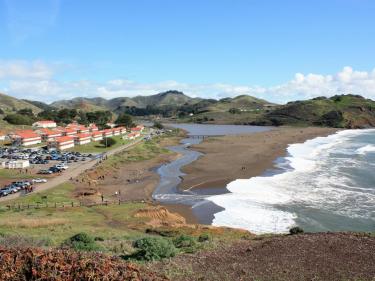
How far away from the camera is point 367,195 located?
52906 millimetres

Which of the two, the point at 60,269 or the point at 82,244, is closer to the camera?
the point at 60,269

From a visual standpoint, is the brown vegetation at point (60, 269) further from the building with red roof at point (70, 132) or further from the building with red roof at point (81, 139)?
the building with red roof at point (70, 132)

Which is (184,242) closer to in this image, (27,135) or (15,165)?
(15,165)

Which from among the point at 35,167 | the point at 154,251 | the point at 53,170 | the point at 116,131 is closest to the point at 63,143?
the point at 35,167

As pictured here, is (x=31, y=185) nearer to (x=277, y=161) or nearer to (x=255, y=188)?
(x=255, y=188)

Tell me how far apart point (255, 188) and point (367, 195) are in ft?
45.8

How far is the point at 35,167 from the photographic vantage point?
71.9 meters

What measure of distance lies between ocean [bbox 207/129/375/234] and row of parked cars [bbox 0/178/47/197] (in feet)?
74.5

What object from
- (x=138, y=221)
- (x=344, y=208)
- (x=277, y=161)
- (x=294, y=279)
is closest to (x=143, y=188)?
(x=138, y=221)

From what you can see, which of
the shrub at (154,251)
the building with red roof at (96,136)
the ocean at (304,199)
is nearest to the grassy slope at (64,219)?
the shrub at (154,251)

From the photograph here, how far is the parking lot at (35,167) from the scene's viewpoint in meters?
54.8

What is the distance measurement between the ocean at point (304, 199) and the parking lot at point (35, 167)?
949 inches

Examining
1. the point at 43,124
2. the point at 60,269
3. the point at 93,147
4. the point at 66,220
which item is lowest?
the point at 66,220

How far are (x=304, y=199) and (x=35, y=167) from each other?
44.1 m
